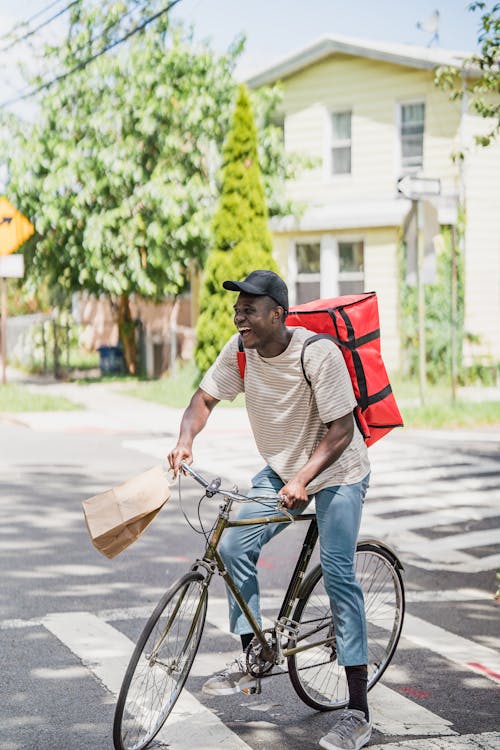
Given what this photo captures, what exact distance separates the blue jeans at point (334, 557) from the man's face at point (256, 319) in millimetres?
693

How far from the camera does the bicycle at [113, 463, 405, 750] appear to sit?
439 centimetres

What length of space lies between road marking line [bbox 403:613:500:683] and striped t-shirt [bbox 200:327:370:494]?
5.52ft

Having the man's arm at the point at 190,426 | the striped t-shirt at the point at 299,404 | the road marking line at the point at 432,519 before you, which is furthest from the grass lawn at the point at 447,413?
the striped t-shirt at the point at 299,404

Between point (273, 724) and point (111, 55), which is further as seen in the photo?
point (111, 55)

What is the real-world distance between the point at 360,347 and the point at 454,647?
7.45 feet

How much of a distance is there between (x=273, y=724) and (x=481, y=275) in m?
20.0

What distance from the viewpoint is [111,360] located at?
1095 inches

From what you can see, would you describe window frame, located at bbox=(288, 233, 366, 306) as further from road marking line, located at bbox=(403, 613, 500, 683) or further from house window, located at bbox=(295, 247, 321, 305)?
road marking line, located at bbox=(403, 613, 500, 683)

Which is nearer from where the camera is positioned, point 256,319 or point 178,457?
point 256,319

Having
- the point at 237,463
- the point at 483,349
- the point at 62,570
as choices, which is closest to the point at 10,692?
the point at 62,570

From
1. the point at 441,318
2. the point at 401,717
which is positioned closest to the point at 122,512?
the point at 401,717

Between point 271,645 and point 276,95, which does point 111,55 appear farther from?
point 271,645

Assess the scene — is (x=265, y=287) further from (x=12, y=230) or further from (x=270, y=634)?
(x=12, y=230)

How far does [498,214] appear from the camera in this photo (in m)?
24.0
